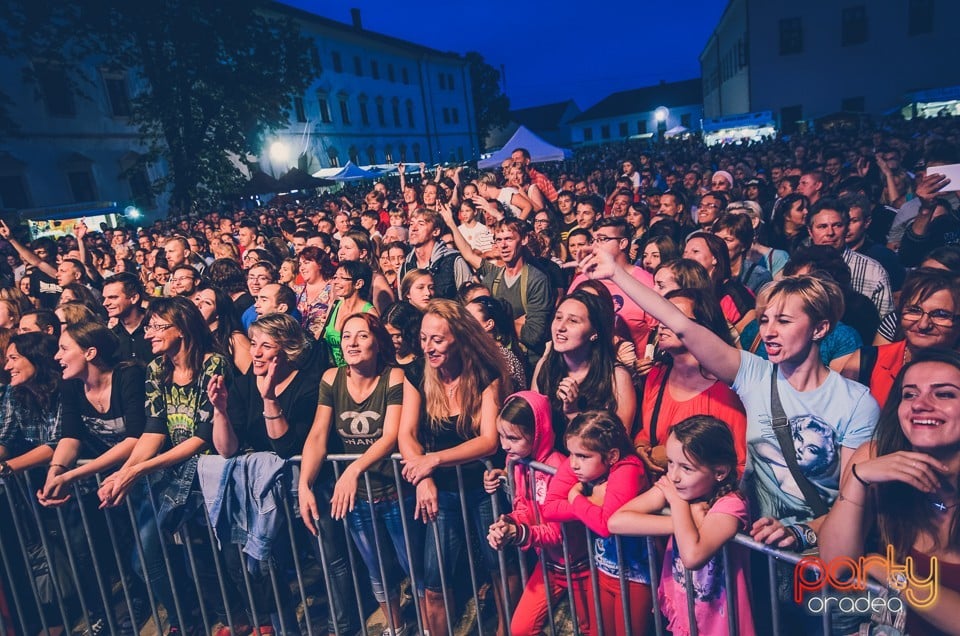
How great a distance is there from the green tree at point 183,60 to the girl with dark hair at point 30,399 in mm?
23806

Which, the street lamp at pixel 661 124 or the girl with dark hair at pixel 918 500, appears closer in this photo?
the girl with dark hair at pixel 918 500

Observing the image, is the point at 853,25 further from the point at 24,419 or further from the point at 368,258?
the point at 24,419

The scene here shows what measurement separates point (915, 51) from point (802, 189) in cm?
3319

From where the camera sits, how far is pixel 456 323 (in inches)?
138

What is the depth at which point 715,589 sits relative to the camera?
2443 mm

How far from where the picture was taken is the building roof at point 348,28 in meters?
38.8

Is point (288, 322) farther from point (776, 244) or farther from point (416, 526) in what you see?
point (776, 244)

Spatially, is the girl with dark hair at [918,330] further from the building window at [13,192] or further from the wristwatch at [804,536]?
the building window at [13,192]

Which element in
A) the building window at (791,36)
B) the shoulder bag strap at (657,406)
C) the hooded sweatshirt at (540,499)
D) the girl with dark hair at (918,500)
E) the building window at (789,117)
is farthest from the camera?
the building window at (789,117)

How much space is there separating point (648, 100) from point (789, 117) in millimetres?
55685

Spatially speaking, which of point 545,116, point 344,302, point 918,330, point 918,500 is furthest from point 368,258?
point 545,116

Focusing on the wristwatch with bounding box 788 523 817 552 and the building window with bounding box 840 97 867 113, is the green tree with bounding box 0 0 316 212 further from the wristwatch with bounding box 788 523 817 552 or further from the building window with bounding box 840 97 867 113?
the building window with bounding box 840 97 867 113

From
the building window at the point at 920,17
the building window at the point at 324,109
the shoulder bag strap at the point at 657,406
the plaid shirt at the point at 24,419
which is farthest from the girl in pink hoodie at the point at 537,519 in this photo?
the building window at the point at 324,109

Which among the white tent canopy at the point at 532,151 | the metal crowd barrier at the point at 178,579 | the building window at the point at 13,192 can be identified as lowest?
the metal crowd barrier at the point at 178,579
